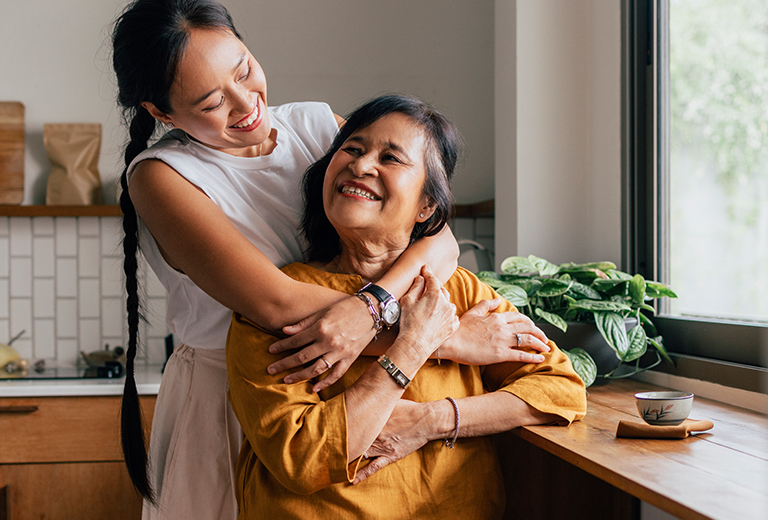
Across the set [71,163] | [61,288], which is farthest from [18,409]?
[71,163]

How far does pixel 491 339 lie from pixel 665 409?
0.34m

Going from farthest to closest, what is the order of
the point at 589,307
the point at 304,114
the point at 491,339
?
the point at 589,307
the point at 304,114
the point at 491,339

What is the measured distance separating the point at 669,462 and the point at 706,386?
0.70 metres

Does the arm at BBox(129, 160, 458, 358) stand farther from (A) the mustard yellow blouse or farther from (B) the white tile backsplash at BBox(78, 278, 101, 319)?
(B) the white tile backsplash at BBox(78, 278, 101, 319)

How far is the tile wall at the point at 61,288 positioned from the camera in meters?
2.72

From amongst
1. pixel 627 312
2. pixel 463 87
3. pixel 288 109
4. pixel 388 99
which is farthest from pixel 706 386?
pixel 463 87

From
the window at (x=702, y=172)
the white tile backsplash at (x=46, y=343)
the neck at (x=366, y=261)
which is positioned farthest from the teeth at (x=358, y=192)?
the white tile backsplash at (x=46, y=343)

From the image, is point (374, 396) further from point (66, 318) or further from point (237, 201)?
point (66, 318)

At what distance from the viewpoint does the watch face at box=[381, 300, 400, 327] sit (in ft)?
3.44

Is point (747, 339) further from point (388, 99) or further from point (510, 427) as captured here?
point (388, 99)

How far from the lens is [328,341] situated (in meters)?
0.99

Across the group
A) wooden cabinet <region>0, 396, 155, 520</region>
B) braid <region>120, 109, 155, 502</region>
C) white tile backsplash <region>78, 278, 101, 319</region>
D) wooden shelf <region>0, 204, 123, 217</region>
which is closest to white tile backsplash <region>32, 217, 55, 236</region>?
wooden shelf <region>0, 204, 123, 217</region>

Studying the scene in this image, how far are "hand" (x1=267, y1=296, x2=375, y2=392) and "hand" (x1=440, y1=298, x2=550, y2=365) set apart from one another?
19 cm

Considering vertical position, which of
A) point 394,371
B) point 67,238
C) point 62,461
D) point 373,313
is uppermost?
→ point 67,238
